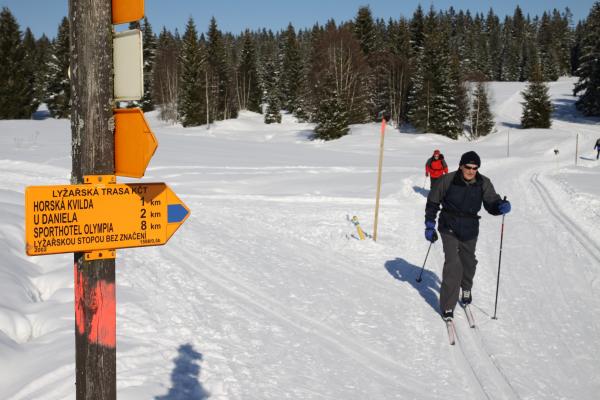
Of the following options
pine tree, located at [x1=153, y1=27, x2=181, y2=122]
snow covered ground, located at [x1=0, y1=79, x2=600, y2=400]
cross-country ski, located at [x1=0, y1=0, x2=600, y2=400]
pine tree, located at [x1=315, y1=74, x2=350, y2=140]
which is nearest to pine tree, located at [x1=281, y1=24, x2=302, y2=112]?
pine tree, located at [x1=153, y1=27, x2=181, y2=122]

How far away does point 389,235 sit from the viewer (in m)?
10.6

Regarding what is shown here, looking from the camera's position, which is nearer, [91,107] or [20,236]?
[91,107]

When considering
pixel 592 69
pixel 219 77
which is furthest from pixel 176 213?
pixel 219 77

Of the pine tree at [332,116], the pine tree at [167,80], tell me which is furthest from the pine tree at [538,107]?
the pine tree at [167,80]

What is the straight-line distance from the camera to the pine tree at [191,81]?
2052 inches

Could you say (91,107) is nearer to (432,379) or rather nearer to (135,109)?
(135,109)

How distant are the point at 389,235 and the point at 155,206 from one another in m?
8.43

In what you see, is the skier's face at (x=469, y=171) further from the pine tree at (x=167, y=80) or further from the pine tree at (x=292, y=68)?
the pine tree at (x=292, y=68)

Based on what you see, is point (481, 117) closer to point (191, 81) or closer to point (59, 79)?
point (191, 81)

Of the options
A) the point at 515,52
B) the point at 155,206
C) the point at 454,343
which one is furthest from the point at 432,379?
the point at 515,52

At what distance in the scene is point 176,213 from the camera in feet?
9.11

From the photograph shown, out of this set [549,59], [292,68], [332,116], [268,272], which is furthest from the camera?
[549,59]

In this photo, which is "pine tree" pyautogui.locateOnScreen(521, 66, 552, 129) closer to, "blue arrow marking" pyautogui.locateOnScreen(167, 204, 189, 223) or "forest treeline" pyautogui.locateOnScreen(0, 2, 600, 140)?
"forest treeline" pyautogui.locateOnScreen(0, 2, 600, 140)

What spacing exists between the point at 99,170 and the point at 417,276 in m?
6.64
